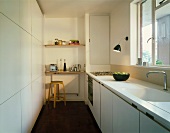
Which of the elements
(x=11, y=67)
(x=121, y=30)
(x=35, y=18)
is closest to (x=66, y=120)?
(x=11, y=67)

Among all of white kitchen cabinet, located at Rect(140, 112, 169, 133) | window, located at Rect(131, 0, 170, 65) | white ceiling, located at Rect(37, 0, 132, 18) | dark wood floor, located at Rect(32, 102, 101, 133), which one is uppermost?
white ceiling, located at Rect(37, 0, 132, 18)

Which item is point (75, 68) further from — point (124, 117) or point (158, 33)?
point (124, 117)

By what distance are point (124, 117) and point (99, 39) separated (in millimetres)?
3304

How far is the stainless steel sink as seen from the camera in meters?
1.70

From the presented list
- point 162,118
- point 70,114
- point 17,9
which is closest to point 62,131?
point 70,114

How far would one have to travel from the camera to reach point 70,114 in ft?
12.3

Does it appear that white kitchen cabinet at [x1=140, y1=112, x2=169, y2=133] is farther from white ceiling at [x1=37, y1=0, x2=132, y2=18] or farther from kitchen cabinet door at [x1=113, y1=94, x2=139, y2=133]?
white ceiling at [x1=37, y1=0, x2=132, y2=18]

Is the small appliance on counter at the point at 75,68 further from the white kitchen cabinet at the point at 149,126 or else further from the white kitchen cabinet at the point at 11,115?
the white kitchen cabinet at the point at 149,126

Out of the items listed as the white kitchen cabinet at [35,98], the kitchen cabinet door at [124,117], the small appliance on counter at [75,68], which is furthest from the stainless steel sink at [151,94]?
the small appliance on counter at [75,68]

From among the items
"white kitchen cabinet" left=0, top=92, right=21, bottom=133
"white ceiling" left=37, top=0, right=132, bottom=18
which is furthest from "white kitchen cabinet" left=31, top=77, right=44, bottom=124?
"white ceiling" left=37, top=0, right=132, bottom=18

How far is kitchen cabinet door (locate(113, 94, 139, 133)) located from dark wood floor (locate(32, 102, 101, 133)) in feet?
3.88

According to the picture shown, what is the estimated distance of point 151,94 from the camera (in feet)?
6.24

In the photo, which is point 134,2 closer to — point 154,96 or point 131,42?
point 131,42

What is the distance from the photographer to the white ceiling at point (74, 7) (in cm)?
361
